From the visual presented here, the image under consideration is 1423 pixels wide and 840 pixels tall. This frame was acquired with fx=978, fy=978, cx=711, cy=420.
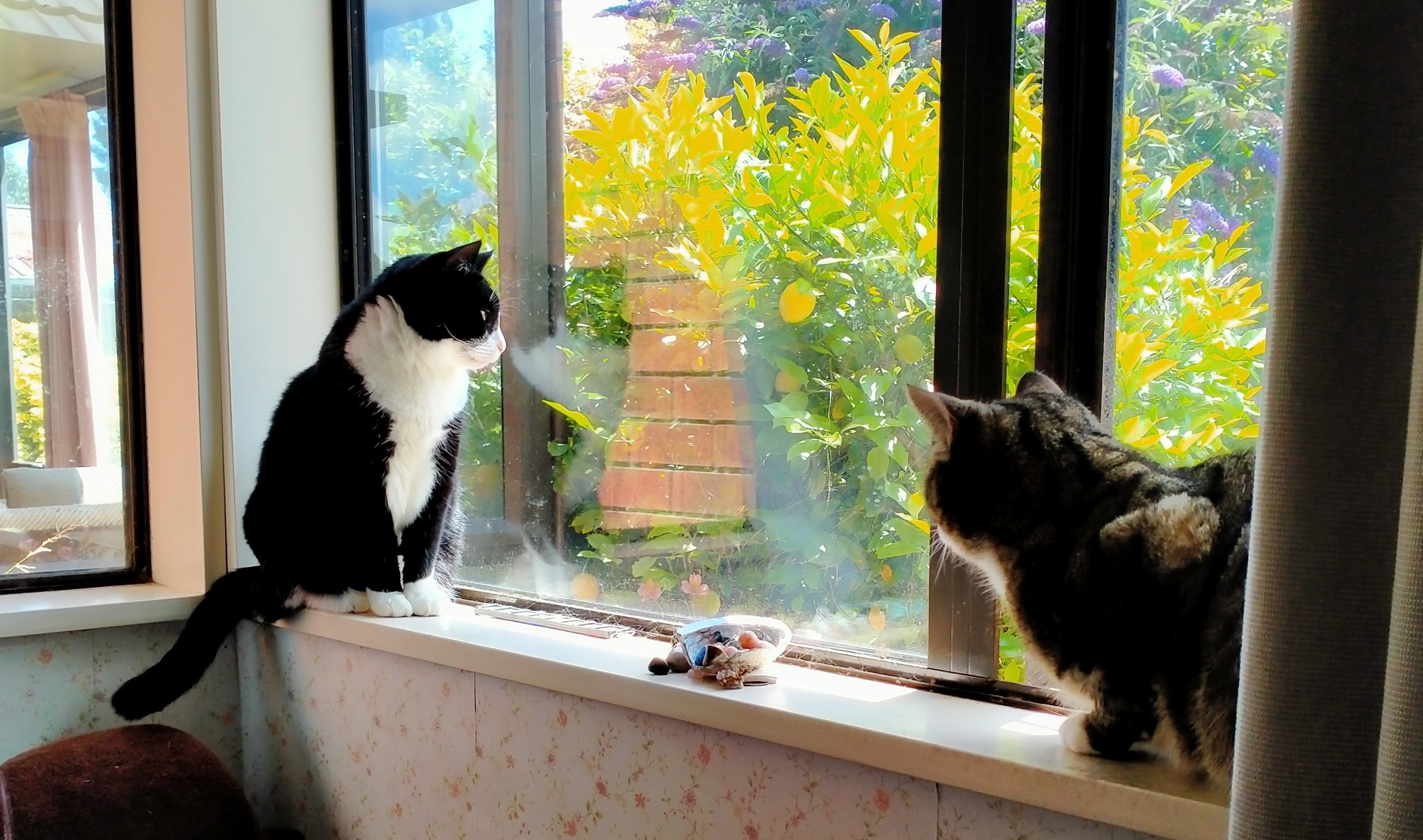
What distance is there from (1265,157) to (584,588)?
1019 mm

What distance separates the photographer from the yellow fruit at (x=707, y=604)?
128 centimetres

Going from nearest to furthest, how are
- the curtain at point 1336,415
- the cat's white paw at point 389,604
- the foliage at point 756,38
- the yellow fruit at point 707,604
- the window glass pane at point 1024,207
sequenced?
the curtain at point 1336,415 → the window glass pane at point 1024,207 → the foliage at point 756,38 → the yellow fruit at point 707,604 → the cat's white paw at point 389,604

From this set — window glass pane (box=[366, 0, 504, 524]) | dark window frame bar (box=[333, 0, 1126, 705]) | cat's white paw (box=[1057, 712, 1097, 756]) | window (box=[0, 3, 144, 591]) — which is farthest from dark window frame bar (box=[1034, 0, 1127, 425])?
window (box=[0, 3, 144, 591])

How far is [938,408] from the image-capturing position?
Answer: 0.84 meters

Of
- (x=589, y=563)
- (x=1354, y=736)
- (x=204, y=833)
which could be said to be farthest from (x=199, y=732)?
(x=1354, y=736)

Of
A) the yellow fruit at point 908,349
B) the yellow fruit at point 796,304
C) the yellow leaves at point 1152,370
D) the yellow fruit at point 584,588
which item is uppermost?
the yellow fruit at point 796,304

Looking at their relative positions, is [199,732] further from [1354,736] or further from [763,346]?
[1354,736]

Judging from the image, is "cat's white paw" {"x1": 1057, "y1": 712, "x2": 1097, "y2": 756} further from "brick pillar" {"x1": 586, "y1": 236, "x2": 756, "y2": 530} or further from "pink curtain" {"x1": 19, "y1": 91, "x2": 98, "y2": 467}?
"pink curtain" {"x1": 19, "y1": 91, "x2": 98, "y2": 467}

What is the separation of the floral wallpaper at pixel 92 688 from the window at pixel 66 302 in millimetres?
146

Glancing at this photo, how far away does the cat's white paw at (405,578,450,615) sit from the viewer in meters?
1.43

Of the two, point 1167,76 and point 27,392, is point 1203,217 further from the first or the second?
point 27,392

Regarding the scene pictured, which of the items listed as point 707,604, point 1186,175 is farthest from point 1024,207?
point 707,604

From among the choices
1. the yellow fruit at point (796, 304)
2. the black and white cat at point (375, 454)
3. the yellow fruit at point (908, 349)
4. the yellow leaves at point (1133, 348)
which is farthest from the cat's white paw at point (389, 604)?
the yellow leaves at point (1133, 348)

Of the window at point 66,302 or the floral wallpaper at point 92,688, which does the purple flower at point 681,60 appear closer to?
the window at point 66,302
